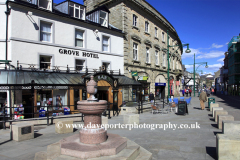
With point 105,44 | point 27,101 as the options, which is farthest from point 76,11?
point 27,101

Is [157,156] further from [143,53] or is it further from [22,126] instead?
[143,53]

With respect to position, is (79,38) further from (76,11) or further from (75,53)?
(76,11)

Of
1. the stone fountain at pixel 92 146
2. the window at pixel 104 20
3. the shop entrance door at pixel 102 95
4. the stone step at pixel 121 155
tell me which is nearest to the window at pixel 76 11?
the window at pixel 104 20

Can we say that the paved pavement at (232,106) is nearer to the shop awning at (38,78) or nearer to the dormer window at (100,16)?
the shop awning at (38,78)

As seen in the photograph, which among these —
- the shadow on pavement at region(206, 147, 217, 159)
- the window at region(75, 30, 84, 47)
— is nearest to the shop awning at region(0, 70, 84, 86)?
the window at region(75, 30, 84, 47)

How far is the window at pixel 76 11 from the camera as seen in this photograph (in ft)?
54.2

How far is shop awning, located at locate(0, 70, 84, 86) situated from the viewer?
37.3ft

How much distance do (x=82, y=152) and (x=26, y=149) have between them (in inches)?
121

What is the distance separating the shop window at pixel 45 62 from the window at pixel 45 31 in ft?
4.38

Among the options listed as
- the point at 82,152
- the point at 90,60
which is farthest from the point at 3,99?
the point at 82,152

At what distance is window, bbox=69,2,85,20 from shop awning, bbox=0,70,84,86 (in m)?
5.63

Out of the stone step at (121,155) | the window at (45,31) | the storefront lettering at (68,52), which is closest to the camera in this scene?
the stone step at (121,155)

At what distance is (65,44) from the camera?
603 inches

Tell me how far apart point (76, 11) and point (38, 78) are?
7769 millimetres
